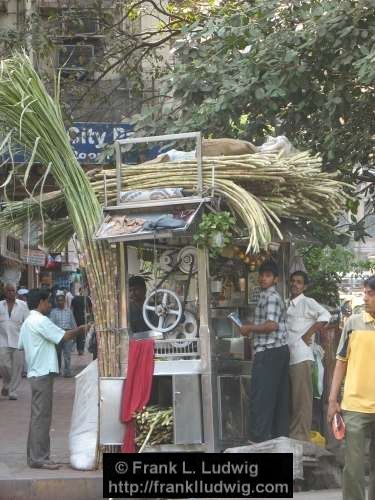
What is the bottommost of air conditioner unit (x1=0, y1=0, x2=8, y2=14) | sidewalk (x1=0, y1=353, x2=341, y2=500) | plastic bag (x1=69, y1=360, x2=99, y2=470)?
sidewalk (x1=0, y1=353, x2=341, y2=500)

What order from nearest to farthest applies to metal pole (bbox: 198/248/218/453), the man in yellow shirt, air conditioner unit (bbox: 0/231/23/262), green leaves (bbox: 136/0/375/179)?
the man in yellow shirt
metal pole (bbox: 198/248/218/453)
green leaves (bbox: 136/0/375/179)
air conditioner unit (bbox: 0/231/23/262)

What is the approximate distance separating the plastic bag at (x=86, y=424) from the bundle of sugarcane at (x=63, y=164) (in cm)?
21

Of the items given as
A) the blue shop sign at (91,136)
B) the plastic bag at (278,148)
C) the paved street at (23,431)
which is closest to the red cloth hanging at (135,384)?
the paved street at (23,431)

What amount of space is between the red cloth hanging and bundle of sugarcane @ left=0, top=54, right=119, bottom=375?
22cm

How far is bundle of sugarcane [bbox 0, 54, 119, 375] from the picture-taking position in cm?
821

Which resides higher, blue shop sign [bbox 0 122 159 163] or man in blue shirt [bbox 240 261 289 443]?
blue shop sign [bbox 0 122 159 163]

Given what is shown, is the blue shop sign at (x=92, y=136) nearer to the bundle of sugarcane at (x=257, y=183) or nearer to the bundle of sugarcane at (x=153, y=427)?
the bundle of sugarcane at (x=257, y=183)

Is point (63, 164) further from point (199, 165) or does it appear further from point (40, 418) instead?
point (40, 418)

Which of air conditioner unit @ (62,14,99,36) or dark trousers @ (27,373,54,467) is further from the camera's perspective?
air conditioner unit @ (62,14,99,36)

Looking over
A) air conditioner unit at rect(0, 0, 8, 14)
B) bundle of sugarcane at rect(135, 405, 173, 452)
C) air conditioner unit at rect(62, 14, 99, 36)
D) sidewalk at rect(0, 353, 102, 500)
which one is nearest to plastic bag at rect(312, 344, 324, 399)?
bundle of sugarcane at rect(135, 405, 173, 452)

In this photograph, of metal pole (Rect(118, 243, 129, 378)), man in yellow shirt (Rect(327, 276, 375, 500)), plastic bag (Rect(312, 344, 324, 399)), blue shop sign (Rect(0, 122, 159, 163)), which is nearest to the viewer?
man in yellow shirt (Rect(327, 276, 375, 500))

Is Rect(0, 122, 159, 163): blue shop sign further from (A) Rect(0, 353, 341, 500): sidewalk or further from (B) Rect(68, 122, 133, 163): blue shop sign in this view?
(A) Rect(0, 353, 341, 500): sidewalk

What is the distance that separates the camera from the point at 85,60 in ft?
57.9

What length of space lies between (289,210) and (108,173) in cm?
157
